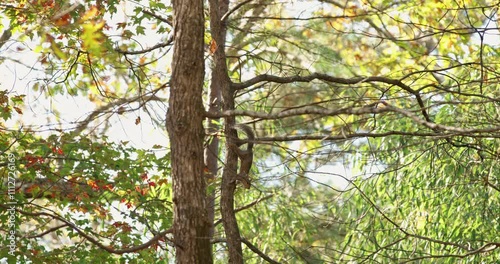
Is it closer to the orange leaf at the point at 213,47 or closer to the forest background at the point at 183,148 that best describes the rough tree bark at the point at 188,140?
the forest background at the point at 183,148

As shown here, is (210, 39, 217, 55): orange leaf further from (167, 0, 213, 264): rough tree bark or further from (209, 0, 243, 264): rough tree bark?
(167, 0, 213, 264): rough tree bark

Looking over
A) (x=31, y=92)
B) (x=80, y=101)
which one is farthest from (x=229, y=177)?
(x=80, y=101)

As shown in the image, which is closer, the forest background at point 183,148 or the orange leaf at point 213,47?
the forest background at point 183,148

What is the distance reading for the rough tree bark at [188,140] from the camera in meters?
4.32

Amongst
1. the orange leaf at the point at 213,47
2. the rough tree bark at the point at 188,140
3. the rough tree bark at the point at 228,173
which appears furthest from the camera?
the orange leaf at the point at 213,47

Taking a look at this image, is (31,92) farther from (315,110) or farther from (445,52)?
(445,52)

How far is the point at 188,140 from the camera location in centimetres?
434

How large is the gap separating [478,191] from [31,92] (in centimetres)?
382

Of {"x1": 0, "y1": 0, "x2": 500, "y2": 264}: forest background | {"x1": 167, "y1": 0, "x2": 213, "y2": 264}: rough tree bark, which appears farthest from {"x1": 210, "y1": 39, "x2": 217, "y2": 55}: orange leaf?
{"x1": 167, "y1": 0, "x2": 213, "y2": 264}: rough tree bark

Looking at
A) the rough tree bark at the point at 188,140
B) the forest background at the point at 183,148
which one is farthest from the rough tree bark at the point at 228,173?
the rough tree bark at the point at 188,140

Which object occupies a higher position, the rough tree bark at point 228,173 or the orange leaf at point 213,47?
the orange leaf at point 213,47

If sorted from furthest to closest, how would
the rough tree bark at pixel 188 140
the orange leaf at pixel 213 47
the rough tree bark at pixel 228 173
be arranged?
the orange leaf at pixel 213 47 < the rough tree bark at pixel 228 173 < the rough tree bark at pixel 188 140

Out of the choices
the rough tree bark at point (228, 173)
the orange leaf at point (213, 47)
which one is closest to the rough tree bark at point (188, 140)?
the rough tree bark at point (228, 173)

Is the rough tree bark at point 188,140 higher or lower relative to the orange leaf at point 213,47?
lower
